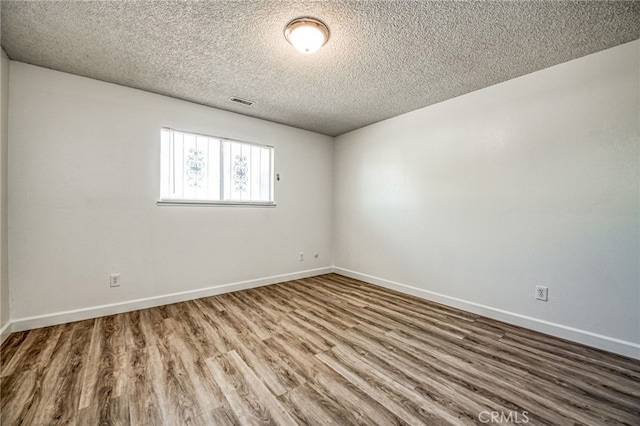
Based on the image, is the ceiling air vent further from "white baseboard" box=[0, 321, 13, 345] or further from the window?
"white baseboard" box=[0, 321, 13, 345]

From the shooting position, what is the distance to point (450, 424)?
52.7 inches

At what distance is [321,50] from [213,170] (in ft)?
6.94

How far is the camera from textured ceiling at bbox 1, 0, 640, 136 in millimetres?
1736

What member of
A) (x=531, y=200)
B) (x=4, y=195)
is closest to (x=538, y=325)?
(x=531, y=200)

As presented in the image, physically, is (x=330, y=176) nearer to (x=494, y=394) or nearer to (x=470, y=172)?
(x=470, y=172)

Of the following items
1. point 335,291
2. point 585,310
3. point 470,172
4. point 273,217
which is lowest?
point 335,291

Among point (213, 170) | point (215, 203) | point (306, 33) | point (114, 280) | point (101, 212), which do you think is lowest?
point (114, 280)

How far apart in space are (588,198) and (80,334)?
15.1 ft

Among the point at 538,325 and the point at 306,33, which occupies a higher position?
the point at 306,33

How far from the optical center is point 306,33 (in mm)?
1871

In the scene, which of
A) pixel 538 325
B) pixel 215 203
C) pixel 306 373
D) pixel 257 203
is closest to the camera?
pixel 306 373

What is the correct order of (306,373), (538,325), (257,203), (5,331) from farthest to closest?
(257,203)
(538,325)
(5,331)
(306,373)

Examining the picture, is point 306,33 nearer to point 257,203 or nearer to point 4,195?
point 257,203

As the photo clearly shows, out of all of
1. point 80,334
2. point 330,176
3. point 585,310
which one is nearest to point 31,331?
point 80,334
